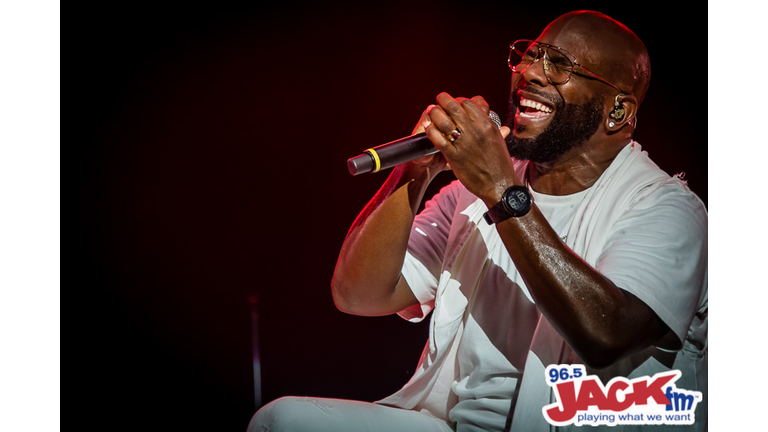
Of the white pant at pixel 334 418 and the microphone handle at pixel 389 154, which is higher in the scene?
the microphone handle at pixel 389 154

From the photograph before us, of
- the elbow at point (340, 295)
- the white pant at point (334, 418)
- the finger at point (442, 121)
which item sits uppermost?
the finger at point (442, 121)

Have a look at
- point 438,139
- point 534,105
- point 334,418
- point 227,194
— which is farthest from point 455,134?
point 227,194

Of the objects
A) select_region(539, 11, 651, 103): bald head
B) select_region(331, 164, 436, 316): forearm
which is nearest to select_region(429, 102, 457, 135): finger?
select_region(331, 164, 436, 316): forearm

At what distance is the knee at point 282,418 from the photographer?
1.24 meters

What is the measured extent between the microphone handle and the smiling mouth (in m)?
0.30

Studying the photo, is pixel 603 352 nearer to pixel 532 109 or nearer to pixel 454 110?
pixel 454 110

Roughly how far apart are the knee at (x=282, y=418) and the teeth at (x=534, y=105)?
0.83 m

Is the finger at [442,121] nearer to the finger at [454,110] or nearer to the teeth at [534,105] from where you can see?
the finger at [454,110]

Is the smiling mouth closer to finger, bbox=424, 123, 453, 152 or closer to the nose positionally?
the nose

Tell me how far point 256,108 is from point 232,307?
67cm

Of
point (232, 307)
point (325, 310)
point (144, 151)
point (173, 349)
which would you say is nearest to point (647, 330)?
point (325, 310)

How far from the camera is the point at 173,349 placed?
2.07 metres

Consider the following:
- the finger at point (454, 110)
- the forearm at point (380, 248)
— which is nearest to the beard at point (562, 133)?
the forearm at point (380, 248)

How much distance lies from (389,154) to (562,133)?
447mm
